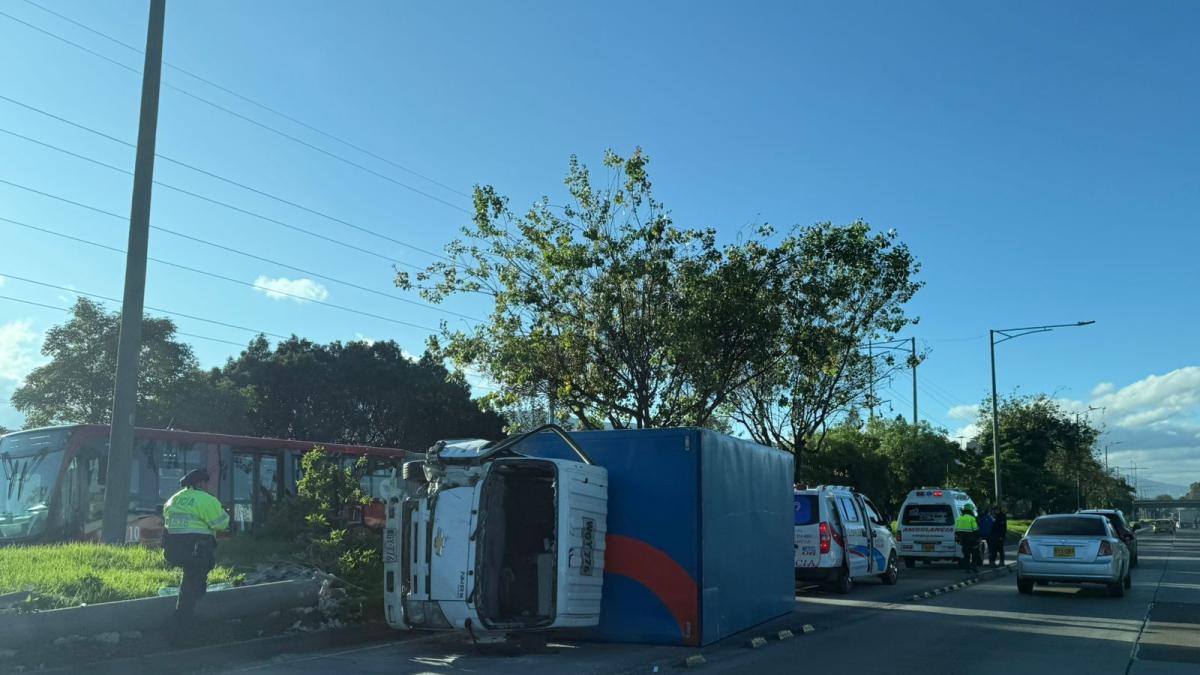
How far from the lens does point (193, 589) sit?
9.77 metres


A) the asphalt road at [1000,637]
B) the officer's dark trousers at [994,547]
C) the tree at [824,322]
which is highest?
the tree at [824,322]

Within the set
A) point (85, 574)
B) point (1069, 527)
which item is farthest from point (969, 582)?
point (85, 574)

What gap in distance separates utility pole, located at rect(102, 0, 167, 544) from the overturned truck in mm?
4448

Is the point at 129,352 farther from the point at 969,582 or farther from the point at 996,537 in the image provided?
the point at 996,537

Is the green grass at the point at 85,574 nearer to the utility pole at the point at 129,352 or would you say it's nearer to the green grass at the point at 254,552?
the utility pole at the point at 129,352

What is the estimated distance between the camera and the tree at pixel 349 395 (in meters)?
52.2

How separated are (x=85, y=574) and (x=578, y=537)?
535 cm

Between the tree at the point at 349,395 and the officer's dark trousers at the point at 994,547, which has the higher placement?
the tree at the point at 349,395

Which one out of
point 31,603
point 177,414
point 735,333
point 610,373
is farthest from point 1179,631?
point 177,414

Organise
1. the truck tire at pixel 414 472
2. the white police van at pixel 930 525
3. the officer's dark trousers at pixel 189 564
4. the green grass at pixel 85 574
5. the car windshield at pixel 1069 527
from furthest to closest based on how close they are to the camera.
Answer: the white police van at pixel 930 525, the car windshield at pixel 1069 527, the truck tire at pixel 414 472, the officer's dark trousers at pixel 189 564, the green grass at pixel 85 574

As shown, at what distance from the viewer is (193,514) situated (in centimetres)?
1016

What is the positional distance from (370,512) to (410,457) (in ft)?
27.1

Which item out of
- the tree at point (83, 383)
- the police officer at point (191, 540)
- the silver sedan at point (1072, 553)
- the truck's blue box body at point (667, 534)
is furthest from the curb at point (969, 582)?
the tree at point (83, 383)

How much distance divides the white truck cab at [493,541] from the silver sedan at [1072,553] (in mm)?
10697
